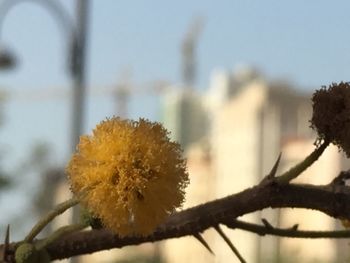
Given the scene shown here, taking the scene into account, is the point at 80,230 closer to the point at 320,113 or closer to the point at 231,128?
the point at 320,113

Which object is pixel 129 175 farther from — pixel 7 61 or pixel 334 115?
pixel 7 61

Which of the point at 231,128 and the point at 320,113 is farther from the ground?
the point at 231,128

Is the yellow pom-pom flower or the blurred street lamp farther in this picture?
the blurred street lamp

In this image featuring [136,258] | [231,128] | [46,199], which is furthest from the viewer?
[231,128]

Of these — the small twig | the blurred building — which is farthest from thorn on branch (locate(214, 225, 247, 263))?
the blurred building

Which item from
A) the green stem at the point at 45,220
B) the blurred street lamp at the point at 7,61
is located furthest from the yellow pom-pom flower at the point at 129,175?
the blurred street lamp at the point at 7,61

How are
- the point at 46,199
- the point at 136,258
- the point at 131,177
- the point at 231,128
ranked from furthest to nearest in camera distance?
the point at 231,128 < the point at 46,199 < the point at 136,258 < the point at 131,177

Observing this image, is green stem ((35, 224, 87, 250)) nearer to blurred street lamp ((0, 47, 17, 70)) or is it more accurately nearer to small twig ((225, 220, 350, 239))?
small twig ((225, 220, 350, 239))

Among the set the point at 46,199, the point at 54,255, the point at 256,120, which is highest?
the point at 256,120

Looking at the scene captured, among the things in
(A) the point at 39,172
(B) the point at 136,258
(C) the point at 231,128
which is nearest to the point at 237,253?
(B) the point at 136,258
